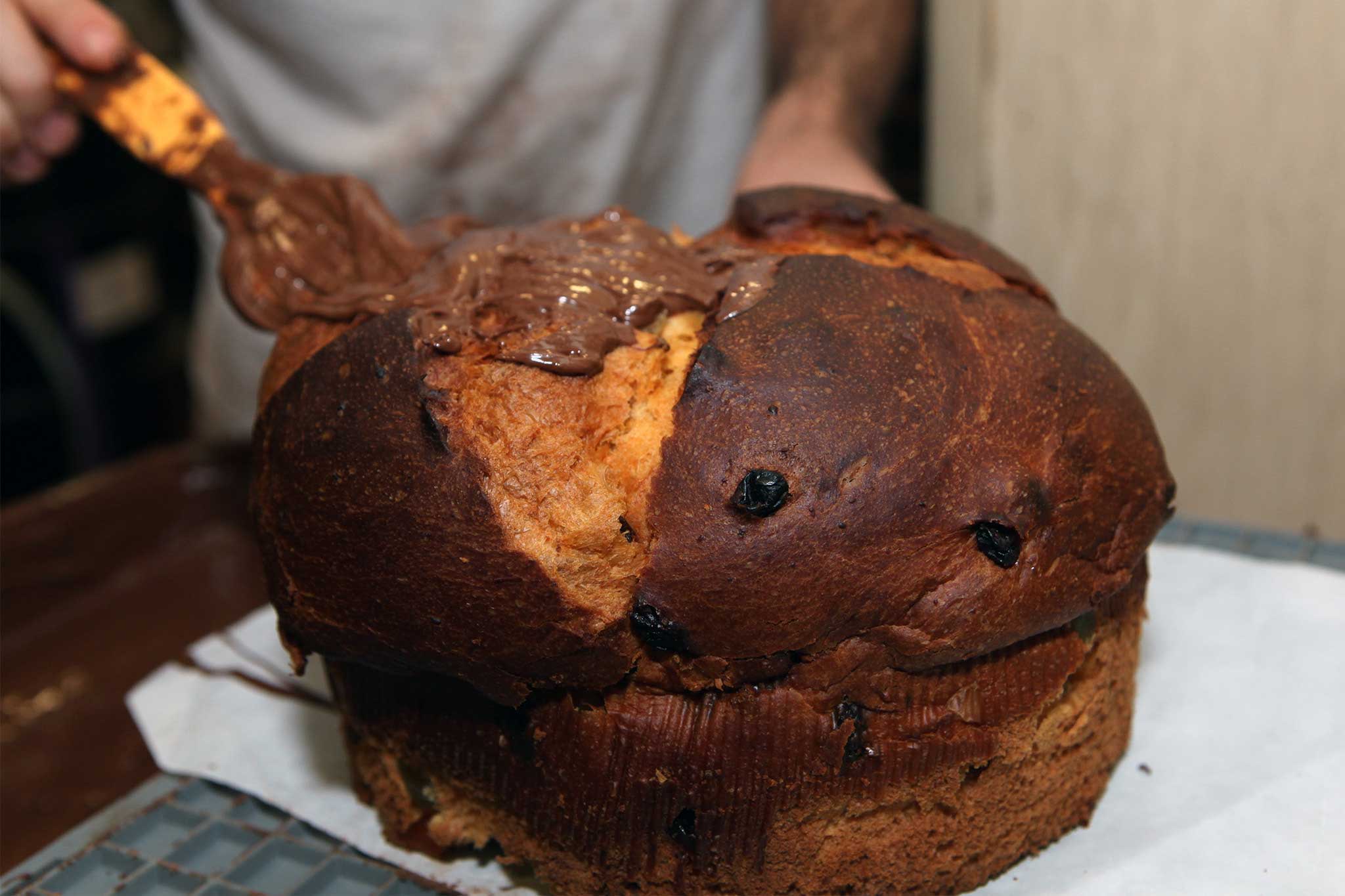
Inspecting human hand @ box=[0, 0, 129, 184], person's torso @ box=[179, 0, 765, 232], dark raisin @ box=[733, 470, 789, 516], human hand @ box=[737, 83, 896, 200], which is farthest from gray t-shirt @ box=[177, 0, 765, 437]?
dark raisin @ box=[733, 470, 789, 516]

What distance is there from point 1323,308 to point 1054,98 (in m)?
0.57

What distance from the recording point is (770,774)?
1.04 metres

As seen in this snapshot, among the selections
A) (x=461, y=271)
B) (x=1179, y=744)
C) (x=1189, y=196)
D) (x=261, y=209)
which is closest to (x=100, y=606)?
(x=261, y=209)

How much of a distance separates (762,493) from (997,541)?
212 millimetres

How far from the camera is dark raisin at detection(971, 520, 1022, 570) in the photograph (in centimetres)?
102

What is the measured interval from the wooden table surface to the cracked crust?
61cm

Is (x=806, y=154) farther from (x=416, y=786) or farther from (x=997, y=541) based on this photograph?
(x=416, y=786)

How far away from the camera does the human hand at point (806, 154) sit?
5.64ft

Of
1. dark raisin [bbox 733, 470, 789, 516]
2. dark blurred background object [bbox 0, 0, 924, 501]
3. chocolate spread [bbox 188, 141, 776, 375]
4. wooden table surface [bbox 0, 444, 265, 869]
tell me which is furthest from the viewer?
dark blurred background object [bbox 0, 0, 924, 501]

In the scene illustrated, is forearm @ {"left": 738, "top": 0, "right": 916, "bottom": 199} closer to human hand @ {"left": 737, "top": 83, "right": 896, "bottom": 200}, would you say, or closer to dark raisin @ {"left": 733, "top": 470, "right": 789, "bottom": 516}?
human hand @ {"left": 737, "top": 83, "right": 896, "bottom": 200}

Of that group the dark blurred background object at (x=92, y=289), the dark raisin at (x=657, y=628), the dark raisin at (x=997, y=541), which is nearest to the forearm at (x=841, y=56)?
the dark blurred background object at (x=92, y=289)

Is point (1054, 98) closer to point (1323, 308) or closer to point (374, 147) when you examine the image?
point (1323, 308)

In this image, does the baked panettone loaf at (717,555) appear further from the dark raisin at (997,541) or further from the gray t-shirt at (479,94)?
the gray t-shirt at (479,94)

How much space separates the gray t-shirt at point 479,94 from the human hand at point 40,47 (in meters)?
0.45
